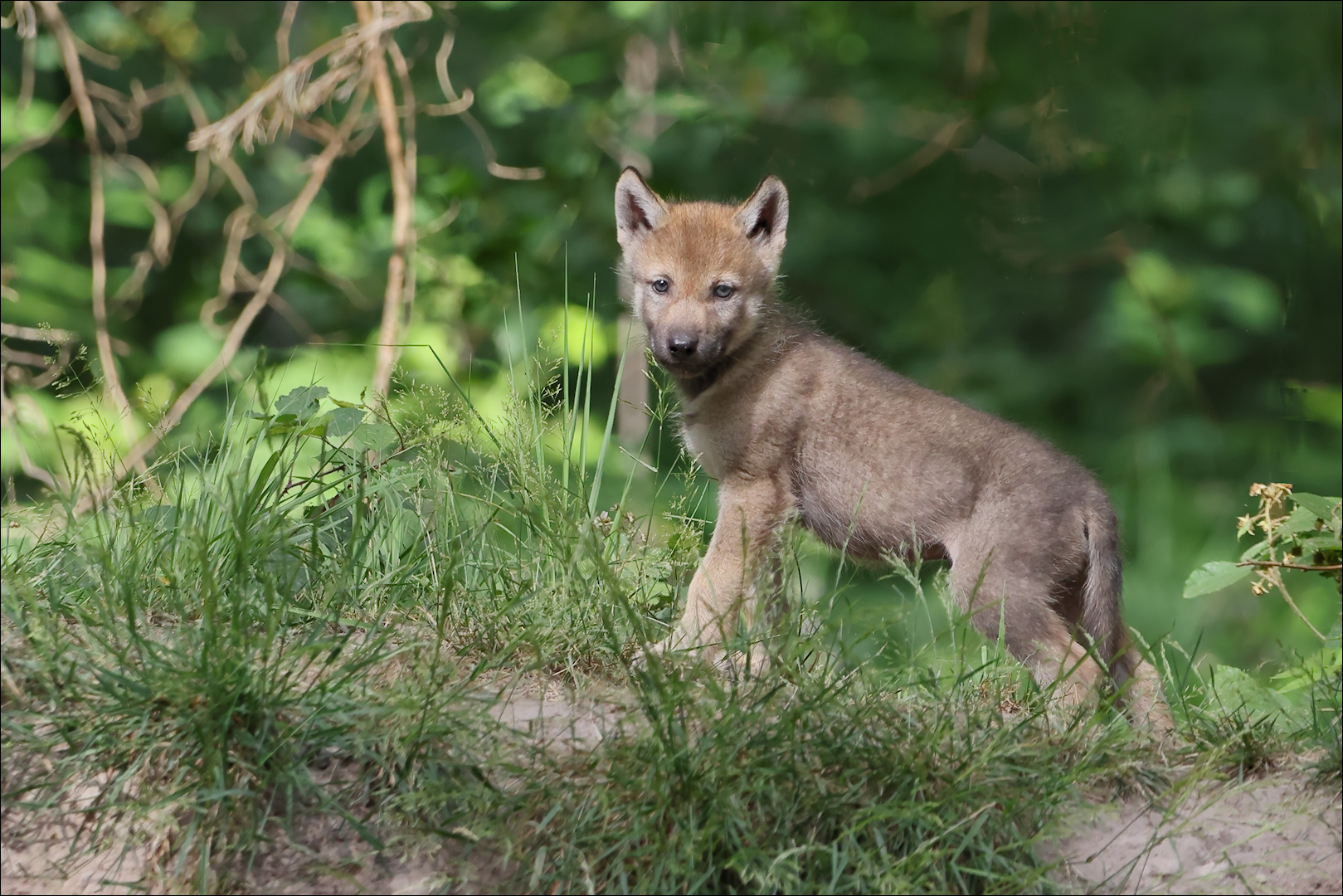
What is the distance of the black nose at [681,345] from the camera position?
4.21 metres

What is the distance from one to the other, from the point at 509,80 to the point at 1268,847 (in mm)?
6083

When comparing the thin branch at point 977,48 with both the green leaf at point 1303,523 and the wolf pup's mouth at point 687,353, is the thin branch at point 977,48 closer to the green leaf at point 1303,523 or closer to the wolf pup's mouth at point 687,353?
the wolf pup's mouth at point 687,353

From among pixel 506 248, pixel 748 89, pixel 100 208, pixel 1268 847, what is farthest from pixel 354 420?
pixel 748 89

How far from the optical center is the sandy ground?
2443mm

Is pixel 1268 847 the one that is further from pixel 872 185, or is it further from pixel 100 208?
pixel 100 208

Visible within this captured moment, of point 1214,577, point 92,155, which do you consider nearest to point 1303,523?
point 1214,577

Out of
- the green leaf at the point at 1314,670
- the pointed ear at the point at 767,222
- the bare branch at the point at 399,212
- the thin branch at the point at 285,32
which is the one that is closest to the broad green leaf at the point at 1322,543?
the green leaf at the point at 1314,670

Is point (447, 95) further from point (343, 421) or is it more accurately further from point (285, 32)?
point (343, 421)

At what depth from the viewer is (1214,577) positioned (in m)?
3.25

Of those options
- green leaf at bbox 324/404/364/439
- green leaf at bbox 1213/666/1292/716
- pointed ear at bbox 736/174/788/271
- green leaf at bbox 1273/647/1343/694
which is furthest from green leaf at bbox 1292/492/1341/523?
green leaf at bbox 324/404/364/439

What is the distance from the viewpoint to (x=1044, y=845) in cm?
257

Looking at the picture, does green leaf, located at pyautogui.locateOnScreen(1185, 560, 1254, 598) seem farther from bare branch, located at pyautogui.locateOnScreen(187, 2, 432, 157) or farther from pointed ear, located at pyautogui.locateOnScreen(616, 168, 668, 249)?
bare branch, located at pyautogui.locateOnScreen(187, 2, 432, 157)

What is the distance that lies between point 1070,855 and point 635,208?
9.67 feet

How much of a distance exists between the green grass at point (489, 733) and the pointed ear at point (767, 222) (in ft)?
5.70
